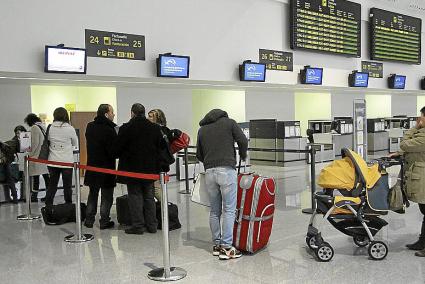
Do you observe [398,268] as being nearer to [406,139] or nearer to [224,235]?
[406,139]

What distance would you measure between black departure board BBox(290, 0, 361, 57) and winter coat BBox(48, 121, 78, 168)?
21.9 feet

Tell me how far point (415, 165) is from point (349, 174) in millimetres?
666

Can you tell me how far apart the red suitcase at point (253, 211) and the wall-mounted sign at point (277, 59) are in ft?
22.1

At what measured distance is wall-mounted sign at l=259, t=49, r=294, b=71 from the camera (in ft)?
36.1

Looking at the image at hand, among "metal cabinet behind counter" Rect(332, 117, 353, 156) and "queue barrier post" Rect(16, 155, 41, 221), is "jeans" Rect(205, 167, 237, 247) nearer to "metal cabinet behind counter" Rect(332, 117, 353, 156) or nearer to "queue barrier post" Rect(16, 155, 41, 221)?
"queue barrier post" Rect(16, 155, 41, 221)

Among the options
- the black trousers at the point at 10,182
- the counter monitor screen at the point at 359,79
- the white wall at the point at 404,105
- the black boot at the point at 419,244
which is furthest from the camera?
the white wall at the point at 404,105

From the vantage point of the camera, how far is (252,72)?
10.5m

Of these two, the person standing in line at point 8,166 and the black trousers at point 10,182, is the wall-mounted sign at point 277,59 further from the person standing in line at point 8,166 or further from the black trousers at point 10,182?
the black trousers at point 10,182

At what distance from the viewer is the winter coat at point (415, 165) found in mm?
4516

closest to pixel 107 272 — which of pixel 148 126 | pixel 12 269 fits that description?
pixel 12 269

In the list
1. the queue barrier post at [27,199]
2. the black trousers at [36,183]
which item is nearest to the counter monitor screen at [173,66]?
the black trousers at [36,183]

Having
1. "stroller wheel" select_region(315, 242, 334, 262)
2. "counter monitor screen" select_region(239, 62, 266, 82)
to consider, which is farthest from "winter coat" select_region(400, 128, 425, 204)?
"counter monitor screen" select_region(239, 62, 266, 82)

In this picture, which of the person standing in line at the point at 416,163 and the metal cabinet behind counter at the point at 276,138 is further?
the metal cabinet behind counter at the point at 276,138

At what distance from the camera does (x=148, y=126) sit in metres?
5.58
